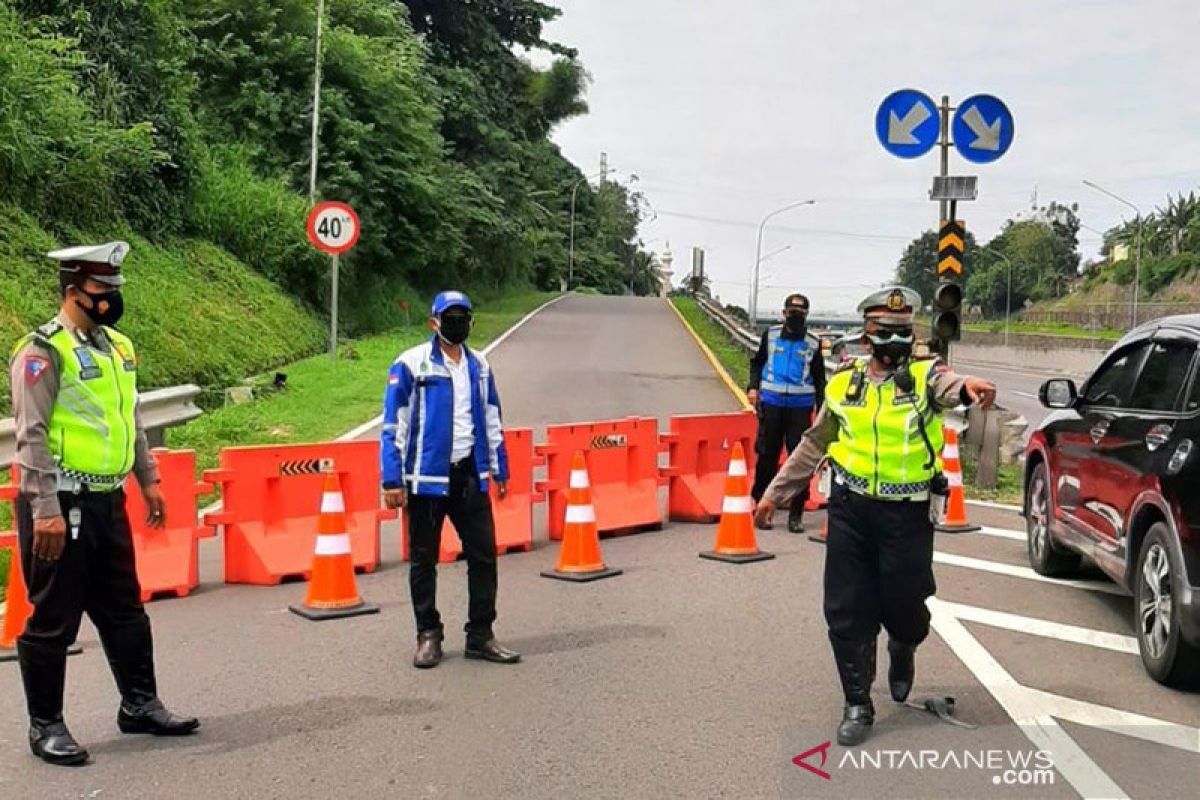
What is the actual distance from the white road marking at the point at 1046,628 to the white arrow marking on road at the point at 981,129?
692 centimetres

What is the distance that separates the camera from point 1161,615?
5.83m

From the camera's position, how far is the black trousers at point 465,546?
6125 millimetres

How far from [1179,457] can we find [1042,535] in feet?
9.00

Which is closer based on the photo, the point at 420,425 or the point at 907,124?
the point at 420,425

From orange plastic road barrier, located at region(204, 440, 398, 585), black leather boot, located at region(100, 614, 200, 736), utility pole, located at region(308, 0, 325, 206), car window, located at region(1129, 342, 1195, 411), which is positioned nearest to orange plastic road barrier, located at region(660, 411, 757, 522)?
orange plastic road barrier, located at region(204, 440, 398, 585)

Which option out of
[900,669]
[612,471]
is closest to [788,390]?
[612,471]

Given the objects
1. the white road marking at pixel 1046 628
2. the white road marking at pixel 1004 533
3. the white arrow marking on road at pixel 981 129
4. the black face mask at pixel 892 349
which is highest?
the white arrow marking on road at pixel 981 129

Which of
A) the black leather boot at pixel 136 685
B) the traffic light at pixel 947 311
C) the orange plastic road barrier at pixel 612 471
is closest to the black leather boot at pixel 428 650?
the black leather boot at pixel 136 685

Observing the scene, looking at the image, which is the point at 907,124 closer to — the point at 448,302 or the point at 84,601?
the point at 448,302

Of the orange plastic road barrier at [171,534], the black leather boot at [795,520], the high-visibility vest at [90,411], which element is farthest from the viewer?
the black leather boot at [795,520]

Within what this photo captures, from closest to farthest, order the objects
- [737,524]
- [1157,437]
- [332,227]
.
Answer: [1157,437] → [737,524] → [332,227]

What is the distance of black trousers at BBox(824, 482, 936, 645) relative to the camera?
5.04 meters

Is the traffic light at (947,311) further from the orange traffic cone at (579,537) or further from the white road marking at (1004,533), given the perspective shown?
the orange traffic cone at (579,537)

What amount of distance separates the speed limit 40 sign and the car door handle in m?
15.2
